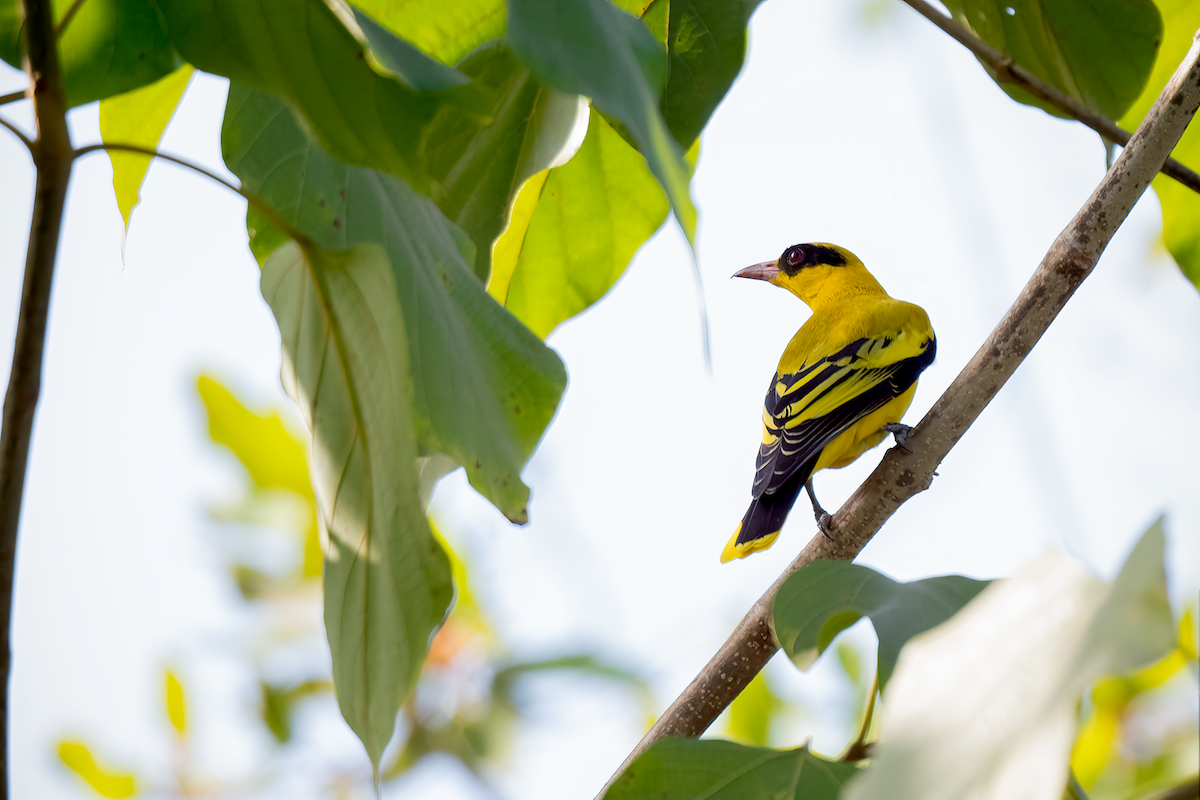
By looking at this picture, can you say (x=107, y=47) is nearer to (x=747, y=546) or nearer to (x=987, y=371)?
(x=987, y=371)

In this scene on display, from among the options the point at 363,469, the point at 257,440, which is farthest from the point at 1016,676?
the point at 257,440

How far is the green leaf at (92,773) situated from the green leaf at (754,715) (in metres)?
1.42

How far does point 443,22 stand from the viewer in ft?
3.84

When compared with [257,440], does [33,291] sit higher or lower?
higher

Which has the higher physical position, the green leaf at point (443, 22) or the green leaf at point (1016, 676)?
the green leaf at point (443, 22)

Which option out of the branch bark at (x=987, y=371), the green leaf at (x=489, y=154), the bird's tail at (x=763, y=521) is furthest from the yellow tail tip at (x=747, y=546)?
the green leaf at (x=489, y=154)

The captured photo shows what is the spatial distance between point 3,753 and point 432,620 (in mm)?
323

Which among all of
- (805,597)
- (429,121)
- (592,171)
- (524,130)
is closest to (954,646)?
(805,597)

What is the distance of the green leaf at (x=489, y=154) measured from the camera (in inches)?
44.3

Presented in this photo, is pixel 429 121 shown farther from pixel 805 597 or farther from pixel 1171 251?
pixel 1171 251

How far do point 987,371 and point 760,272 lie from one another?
7.03 feet

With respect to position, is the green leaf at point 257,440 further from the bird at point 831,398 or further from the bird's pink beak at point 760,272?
the bird's pink beak at point 760,272

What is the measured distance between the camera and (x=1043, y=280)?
101cm

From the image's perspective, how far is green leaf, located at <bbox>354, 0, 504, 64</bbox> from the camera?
114 centimetres
